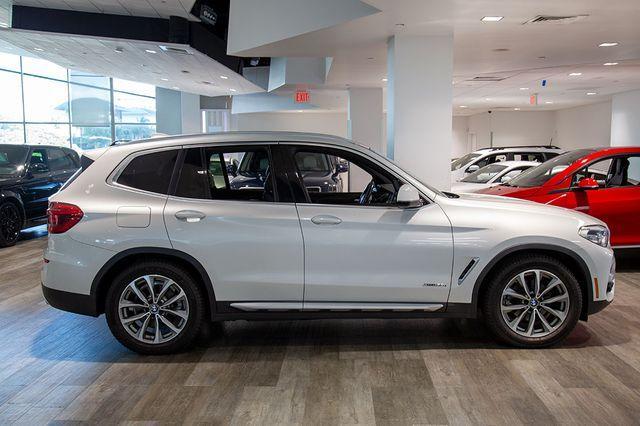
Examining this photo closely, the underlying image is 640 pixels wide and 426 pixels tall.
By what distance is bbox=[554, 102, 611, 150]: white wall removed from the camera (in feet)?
79.8

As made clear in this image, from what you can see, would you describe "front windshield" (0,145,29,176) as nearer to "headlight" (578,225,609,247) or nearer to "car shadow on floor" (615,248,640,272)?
"headlight" (578,225,609,247)

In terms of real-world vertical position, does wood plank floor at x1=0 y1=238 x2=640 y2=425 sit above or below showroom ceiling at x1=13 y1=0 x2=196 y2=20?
below

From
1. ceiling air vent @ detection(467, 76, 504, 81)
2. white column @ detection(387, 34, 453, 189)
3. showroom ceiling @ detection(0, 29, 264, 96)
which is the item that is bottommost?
white column @ detection(387, 34, 453, 189)

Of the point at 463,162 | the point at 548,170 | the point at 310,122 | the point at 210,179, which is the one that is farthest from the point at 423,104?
the point at 310,122

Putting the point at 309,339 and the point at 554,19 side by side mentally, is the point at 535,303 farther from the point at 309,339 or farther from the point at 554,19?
the point at 554,19

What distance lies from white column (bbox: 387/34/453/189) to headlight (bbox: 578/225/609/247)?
160 inches

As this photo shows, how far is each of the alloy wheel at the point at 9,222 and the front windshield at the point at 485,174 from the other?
331 inches

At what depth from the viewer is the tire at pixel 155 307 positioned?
174 inches

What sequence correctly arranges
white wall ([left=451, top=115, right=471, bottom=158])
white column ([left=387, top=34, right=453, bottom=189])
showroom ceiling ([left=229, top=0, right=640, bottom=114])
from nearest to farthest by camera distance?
showroom ceiling ([left=229, top=0, right=640, bottom=114])
white column ([left=387, top=34, right=453, bottom=189])
white wall ([left=451, top=115, right=471, bottom=158])

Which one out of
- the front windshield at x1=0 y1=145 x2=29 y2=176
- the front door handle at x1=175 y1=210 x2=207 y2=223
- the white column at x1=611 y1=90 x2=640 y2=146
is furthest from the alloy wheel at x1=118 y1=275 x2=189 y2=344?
the white column at x1=611 y1=90 x2=640 y2=146

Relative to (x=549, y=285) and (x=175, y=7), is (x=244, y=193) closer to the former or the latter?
(x=549, y=285)

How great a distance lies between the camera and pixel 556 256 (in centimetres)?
460

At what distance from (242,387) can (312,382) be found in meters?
0.47

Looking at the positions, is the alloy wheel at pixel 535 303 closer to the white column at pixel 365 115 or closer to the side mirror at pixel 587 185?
the side mirror at pixel 587 185
